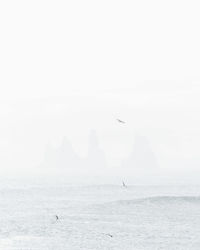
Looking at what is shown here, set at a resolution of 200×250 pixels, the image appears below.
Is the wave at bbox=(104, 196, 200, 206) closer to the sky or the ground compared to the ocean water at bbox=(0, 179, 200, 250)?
closer to the ground

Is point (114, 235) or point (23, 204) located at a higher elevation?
point (114, 235)

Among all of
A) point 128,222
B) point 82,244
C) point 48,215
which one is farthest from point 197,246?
point 48,215

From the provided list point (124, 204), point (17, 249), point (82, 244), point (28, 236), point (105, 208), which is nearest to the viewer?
point (17, 249)

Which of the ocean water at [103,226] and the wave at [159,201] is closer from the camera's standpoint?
the ocean water at [103,226]

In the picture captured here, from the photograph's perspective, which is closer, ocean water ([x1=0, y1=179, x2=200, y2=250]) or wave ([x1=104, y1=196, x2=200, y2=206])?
ocean water ([x1=0, y1=179, x2=200, y2=250])

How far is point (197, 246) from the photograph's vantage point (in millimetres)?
71438

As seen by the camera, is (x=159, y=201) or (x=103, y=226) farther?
(x=159, y=201)

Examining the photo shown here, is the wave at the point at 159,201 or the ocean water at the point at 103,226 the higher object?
the ocean water at the point at 103,226

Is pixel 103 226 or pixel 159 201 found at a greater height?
pixel 103 226

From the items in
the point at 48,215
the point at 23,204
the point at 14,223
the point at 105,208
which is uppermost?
the point at 14,223

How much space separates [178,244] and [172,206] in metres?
55.0

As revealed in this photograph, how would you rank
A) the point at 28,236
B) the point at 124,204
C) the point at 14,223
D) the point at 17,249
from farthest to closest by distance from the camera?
the point at 124,204
the point at 14,223
the point at 28,236
the point at 17,249

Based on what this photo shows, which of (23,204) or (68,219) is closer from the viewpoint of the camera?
(68,219)

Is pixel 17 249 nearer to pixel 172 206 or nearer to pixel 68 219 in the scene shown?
pixel 68 219
